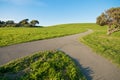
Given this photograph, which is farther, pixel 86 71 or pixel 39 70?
pixel 86 71

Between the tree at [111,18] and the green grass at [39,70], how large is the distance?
20.6m

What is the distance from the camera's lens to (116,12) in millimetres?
28469

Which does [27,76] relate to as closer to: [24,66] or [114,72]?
[24,66]

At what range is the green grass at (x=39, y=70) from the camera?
841 centimetres

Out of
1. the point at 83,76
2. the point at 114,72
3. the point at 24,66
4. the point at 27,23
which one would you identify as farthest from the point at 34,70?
the point at 27,23

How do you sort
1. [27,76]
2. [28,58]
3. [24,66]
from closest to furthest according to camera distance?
[27,76] → [24,66] → [28,58]

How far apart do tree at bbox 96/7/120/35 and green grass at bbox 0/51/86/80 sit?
20.6 metres

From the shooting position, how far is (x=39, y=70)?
30.0 ft

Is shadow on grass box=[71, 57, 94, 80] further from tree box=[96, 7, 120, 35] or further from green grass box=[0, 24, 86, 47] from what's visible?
tree box=[96, 7, 120, 35]

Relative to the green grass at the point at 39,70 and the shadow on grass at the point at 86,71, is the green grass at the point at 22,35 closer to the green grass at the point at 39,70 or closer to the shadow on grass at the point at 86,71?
the green grass at the point at 39,70

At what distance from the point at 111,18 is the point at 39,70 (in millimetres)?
24032

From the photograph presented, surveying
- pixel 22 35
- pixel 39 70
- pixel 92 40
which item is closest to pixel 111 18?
pixel 92 40

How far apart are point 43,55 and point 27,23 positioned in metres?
60.4

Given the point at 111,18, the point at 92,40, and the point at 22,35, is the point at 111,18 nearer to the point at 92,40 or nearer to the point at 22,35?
the point at 92,40
